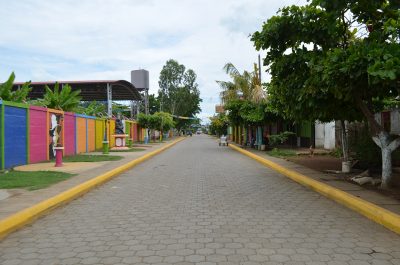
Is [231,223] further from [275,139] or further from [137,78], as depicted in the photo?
[137,78]

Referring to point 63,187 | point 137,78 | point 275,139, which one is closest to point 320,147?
point 275,139

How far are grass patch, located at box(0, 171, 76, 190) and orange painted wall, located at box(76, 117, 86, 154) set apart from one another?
10.4 meters

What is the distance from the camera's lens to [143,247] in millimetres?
5484

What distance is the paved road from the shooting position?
5.09 meters

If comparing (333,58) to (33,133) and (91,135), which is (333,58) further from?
(91,135)

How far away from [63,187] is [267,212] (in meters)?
5.11

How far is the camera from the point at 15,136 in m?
14.7

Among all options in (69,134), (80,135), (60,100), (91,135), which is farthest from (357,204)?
(91,135)

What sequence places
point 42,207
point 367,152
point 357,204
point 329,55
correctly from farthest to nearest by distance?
point 367,152, point 329,55, point 357,204, point 42,207

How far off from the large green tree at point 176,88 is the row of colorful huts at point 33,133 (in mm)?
55614

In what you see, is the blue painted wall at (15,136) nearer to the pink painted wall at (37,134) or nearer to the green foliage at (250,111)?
the pink painted wall at (37,134)

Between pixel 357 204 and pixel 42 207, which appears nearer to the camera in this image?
pixel 42 207

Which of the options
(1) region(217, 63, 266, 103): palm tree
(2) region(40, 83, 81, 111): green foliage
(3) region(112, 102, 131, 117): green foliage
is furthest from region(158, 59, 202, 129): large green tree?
(2) region(40, 83, 81, 111): green foliage

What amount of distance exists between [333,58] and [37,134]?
12.5 metres
